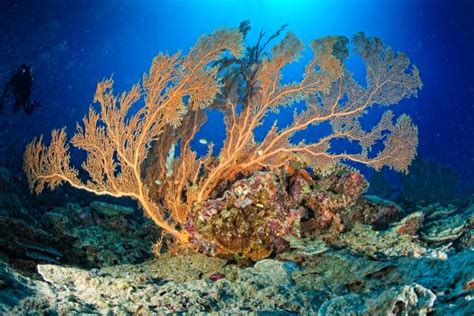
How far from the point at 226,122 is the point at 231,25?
55891mm

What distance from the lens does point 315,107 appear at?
630 centimetres

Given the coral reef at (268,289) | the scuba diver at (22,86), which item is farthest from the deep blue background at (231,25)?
the scuba diver at (22,86)

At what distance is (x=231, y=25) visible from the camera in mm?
57406

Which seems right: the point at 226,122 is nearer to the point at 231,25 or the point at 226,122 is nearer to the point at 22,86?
the point at 22,86

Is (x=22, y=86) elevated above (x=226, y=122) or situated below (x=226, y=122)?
above

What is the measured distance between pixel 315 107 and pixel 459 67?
54378 millimetres

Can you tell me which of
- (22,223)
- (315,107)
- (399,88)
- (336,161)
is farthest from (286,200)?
(22,223)

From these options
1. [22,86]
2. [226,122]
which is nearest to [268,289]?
[226,122]

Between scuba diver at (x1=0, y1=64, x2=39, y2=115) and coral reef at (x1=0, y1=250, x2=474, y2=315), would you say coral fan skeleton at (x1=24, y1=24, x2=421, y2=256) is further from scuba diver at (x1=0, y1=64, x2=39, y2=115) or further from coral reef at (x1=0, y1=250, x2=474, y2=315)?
scuba diver at (x1=0, y1=64, x2=39, y2=115)

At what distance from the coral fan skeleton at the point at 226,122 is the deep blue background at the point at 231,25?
970mm

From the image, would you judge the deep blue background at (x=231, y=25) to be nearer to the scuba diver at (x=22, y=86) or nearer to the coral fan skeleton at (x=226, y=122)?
the coral fan skeleton at (x=226, y=122)

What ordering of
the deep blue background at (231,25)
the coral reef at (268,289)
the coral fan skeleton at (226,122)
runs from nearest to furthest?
the coral reef at (268,289), the coral fan skeleton at (226,122), the deep blue background at (231,25)

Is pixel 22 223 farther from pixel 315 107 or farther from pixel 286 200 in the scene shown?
pixel 315 107

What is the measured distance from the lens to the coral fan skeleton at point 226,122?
544 cm
